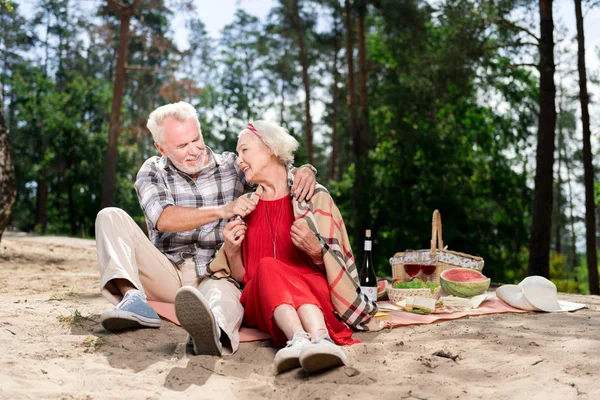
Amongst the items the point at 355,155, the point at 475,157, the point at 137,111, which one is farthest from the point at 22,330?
the point at 137,111

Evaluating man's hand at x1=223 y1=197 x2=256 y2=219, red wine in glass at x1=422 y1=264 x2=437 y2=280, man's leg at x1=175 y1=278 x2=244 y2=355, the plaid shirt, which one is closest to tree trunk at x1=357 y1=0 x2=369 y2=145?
red wine in glass at x1=422 y1=264 x2=437 y2=280

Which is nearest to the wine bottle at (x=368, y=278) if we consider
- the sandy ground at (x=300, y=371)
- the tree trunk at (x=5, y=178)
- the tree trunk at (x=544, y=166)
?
the sandy ground at (x=300, y=371)

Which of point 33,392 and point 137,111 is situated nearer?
point 33,392

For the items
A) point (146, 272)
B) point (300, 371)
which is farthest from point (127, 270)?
point (300, 371)

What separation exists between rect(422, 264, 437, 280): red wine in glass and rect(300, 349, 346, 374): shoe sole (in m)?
3.01

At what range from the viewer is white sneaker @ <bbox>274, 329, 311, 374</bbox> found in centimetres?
327

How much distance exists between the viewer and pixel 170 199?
14.8 feet

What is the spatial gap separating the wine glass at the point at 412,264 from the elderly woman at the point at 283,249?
1.97 m

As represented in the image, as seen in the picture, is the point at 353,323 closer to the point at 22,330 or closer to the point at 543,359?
the point at 543,359

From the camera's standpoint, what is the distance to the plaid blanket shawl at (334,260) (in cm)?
400

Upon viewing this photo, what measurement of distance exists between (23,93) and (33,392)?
28399 mm

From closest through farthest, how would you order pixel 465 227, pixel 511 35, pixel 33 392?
pixel 33 392
pixel 511 35
pixel 465 227

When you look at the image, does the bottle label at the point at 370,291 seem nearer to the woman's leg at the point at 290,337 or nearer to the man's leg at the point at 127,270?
the man's leg at the point at 127,270

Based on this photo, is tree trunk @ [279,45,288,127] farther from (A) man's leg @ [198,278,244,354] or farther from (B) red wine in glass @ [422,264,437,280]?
(A) man's leg @ [198,278,244,354]
